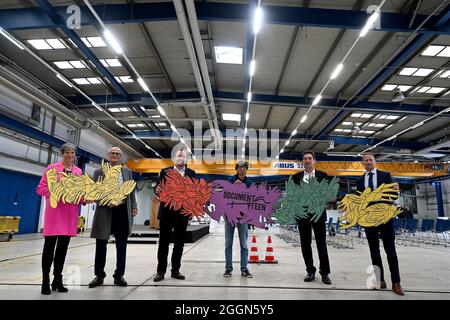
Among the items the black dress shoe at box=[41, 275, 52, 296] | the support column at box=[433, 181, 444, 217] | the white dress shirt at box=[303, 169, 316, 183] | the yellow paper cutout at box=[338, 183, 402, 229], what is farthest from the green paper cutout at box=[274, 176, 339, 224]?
the support column at box=[433, 181, 444, 217]

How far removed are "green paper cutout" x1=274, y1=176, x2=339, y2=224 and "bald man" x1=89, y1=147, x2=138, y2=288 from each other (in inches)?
72.1

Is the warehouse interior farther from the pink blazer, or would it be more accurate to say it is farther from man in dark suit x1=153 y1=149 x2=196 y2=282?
the pink blazer

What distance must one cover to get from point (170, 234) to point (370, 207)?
2.44m

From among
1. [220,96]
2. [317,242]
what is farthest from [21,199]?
[317,242]

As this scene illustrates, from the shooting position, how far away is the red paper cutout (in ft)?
12.0

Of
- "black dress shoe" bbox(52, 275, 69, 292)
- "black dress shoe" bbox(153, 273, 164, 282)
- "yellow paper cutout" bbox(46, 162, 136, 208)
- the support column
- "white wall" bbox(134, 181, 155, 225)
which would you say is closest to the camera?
"black dress shoe" bbox(52, 275, 69, 292)

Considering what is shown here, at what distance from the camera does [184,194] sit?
369 centimetres

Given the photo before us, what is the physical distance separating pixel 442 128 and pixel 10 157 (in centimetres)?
2013

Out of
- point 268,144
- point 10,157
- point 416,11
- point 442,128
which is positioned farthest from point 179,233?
point 442,128

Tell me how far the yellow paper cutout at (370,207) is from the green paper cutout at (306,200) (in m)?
0.22

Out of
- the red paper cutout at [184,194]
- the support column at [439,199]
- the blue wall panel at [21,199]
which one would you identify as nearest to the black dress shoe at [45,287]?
the red paper cutout at [184,194]

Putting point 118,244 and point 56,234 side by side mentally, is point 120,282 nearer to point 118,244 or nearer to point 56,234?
point 118,244

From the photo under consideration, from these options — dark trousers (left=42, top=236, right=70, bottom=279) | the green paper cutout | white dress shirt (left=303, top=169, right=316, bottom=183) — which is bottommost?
dark trousers (left=42, top=236, right=70, bottom=279)
